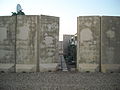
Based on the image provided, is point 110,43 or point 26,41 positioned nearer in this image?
point 26,41

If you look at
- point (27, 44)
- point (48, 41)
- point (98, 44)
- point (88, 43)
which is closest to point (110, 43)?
point (98, 44)

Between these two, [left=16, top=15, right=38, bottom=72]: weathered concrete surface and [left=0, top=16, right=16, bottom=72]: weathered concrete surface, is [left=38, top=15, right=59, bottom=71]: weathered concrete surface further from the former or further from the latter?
[left=0, top=16, right=16, bottom=72]: weathered concrete surface

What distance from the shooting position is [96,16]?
1084cm

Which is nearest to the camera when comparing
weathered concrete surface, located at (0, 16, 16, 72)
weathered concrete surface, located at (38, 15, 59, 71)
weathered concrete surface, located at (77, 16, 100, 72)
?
weathered concrete surface, located at (0, 16, 16, 72)

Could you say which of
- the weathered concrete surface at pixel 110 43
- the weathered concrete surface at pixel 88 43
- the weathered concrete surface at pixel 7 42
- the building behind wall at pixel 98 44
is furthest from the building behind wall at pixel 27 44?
the weathered concrete surface at pixel 110 43

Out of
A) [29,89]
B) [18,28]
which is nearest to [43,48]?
[18,28]

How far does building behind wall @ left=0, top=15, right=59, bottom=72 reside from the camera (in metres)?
10.4

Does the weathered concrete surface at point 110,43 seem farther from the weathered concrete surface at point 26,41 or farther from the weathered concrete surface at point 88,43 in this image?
the weathered concrete surface at point 26,41

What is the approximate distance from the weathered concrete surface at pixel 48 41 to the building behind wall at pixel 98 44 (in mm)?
1751

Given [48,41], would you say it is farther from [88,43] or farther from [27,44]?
[88,43]

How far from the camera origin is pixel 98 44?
35.2 ft

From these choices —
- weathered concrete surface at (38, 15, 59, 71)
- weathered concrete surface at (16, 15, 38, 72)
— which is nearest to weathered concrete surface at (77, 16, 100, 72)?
weathered concrete surface at (38, 15, 59, 71)

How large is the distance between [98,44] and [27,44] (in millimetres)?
5152

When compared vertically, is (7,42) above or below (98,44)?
above
